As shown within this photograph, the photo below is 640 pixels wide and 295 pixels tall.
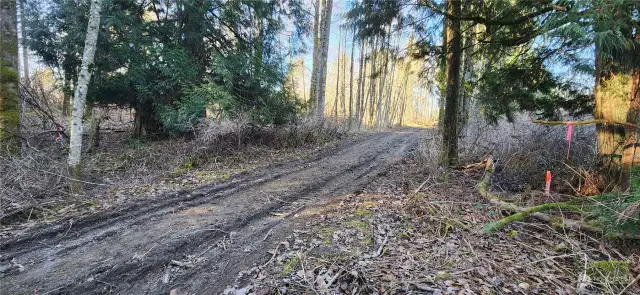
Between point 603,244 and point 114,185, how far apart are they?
328 inches

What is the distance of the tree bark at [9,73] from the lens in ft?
21.4

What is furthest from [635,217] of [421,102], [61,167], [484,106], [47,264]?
[421,102]

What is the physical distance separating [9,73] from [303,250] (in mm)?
7992

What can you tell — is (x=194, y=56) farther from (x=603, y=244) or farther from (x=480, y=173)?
(x=603, y=244)

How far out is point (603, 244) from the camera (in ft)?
12.4

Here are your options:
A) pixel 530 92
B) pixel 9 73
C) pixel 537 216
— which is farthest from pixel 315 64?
pixel 537 216

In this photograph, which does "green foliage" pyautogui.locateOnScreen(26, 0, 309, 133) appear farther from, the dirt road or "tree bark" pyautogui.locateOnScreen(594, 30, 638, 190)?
"tree bark" pyautogui.locateOnScreen(594, 30, 638, 190)

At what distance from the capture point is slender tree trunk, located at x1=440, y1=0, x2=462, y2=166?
6757 millimetres

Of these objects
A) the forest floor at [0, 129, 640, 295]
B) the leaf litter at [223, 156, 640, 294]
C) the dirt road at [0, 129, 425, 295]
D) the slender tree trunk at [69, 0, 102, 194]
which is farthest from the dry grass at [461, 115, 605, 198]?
the slender tree trunk at [69, 0, 102, 194]

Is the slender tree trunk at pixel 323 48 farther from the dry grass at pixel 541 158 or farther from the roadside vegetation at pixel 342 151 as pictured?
the dry grass at pixel 541 158

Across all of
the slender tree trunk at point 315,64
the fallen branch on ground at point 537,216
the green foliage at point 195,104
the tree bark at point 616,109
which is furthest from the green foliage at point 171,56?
the tree bark at point 616,109

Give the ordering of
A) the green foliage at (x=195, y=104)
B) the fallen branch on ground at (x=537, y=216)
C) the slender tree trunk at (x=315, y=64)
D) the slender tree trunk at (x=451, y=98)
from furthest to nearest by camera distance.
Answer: the slender tree trunk at (x=315, y=64) → the green foliage at (x=195, y=104) → the slender tree trunk at (x=451, y=98) → the fallen branch on ground at (x=537, y=216)

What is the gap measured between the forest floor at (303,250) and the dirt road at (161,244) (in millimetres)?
15

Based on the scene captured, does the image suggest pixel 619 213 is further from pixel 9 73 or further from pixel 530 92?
pixel 9 73
